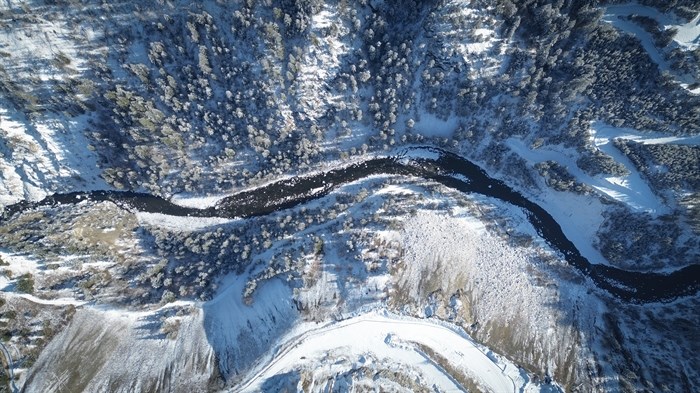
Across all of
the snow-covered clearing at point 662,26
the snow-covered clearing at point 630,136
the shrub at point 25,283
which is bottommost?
the shrub at point 25,283

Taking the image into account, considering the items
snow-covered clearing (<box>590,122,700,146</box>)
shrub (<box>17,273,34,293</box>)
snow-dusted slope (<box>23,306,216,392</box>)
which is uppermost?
snow-covered clearing (<box>590,122,700,146</box>)

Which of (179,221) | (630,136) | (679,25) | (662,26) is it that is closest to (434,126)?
(630,136)

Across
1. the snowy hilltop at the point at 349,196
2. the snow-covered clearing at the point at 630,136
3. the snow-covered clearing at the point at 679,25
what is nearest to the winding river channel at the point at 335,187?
the snowy hilltop at the point at 349,196

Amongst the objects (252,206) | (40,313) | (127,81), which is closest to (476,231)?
(252,206)

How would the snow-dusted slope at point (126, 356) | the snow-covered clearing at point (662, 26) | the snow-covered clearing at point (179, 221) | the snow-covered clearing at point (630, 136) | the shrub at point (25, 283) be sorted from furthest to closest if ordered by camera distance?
the snow-covered clearing at point (179, 221), the shrub at point (25, 283), the snow-covered clearing at point (630, 136), the snow-dusted slope at point (126, 356), the snow-covered clearing at point (662, 26)

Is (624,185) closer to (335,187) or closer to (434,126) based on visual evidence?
(434,126)

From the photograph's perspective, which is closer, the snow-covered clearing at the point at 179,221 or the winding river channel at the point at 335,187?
the snow-covered clearing at the point at 179,221

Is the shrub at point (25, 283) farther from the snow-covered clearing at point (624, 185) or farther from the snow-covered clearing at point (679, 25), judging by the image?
the snow-covered clearing at point (679, 25)

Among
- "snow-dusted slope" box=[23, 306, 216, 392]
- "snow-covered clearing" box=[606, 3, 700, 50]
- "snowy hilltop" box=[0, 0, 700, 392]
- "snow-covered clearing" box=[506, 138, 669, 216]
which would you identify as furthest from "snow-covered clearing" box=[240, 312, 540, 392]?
"snow-covered clearing" box=[606, 3, 700, 50]

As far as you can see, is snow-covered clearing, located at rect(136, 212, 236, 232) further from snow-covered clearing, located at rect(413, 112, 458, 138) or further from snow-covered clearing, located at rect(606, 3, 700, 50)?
snow-covered clearing, located at rect(606, 3, 700, 50)
